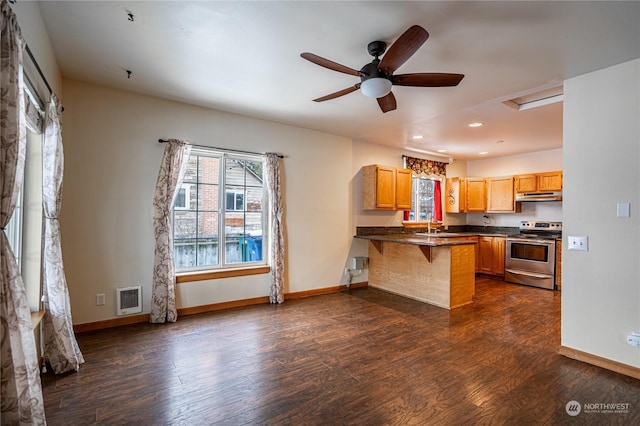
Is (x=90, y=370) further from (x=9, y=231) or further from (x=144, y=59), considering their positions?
(x=144, y=59)

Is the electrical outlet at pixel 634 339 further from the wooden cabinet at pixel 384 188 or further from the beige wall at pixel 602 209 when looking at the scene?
the wooden cabinet at pixel 384 188

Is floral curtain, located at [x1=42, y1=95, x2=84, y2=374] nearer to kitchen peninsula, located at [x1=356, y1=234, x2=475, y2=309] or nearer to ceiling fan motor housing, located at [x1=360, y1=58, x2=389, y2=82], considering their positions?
ceiling fan motor housing, located at [x1=360, y1=58, x2=389, y2=82]

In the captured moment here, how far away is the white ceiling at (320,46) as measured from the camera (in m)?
2.07

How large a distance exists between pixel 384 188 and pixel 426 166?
1754 mm

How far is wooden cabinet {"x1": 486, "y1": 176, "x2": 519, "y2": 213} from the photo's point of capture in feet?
21.3

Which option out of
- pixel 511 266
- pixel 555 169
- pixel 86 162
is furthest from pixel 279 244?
pixel 555 169

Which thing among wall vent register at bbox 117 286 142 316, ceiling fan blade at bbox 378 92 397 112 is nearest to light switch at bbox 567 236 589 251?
ceiling fan blade at bbox 378 92 397 112

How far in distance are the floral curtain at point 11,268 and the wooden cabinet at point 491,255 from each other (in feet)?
23.2

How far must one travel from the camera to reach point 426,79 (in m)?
2.41

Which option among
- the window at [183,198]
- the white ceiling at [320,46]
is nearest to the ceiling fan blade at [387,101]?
the white ceiling at [320,46]

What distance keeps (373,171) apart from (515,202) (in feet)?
11.0

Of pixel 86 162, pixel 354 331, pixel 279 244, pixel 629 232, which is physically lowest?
pixel 354 331

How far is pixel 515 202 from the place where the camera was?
645cm

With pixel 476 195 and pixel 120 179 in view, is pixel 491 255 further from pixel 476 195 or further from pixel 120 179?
pixel 120 179
